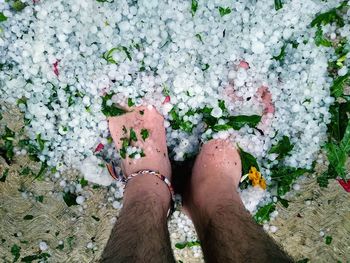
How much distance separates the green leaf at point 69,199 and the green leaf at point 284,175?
0.78 m

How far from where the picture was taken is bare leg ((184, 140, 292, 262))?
103 cm

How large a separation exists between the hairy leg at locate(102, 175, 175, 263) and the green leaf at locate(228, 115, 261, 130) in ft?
1.10

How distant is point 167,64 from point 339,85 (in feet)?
2.07

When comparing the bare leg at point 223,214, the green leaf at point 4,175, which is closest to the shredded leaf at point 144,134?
the bare leg at point 223,214

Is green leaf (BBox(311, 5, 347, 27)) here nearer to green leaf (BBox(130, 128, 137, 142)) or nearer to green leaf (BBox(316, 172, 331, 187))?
green leaf (BBox(316, 172, 331, 187))

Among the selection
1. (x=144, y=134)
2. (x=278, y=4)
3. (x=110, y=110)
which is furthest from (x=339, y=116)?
(x=110, y=110)

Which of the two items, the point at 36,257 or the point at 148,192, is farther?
the point at 36,257

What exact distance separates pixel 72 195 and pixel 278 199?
81 centimetres

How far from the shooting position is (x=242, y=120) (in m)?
1.48

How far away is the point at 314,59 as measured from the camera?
148 centimetres

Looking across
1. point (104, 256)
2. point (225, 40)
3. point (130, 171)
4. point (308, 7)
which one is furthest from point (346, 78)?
point (104, 256)

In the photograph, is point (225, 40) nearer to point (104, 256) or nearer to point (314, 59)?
point (314, 59)

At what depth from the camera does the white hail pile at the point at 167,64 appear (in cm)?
142

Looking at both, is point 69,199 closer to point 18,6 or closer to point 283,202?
point 18,6
